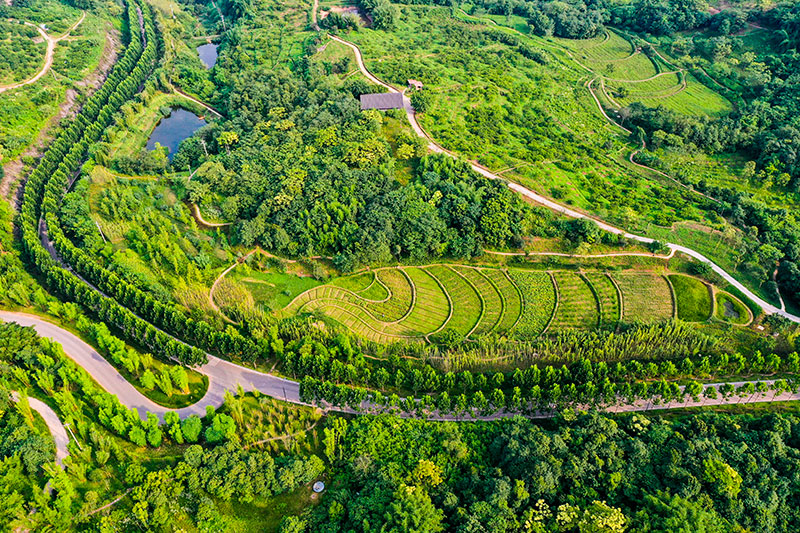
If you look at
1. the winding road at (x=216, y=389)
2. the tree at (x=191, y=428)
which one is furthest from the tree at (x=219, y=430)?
the winding road at (x=216, y=389)

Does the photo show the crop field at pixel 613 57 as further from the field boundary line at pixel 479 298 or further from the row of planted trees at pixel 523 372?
the row of planted trees at pixel 523 372

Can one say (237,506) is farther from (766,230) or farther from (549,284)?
(766,230)

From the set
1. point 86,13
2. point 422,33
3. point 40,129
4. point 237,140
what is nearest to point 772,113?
point 422,33

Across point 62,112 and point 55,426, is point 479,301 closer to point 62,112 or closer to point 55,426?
point 55,426

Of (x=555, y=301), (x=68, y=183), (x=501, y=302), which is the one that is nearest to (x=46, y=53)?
(x=68, y=183)

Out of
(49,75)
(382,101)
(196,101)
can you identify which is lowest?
(196,101)

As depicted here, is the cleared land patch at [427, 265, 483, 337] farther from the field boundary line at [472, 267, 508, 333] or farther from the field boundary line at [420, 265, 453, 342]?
the field boundary line at [472, 267, 508, 333]
